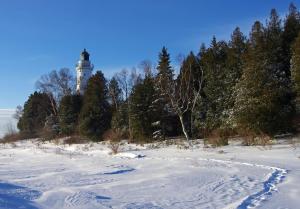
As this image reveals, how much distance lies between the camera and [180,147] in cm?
2733

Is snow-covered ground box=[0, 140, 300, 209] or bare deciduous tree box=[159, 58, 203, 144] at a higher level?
bare deciduous tree box=[159, 58, 203, 144]

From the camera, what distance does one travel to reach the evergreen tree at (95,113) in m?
42.0

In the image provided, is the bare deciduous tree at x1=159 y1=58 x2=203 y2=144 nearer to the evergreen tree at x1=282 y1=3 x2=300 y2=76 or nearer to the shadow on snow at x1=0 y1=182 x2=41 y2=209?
the evergreen tree at x1=282 y1=3 x2=300 y2=76

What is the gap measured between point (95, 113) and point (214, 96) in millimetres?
13670

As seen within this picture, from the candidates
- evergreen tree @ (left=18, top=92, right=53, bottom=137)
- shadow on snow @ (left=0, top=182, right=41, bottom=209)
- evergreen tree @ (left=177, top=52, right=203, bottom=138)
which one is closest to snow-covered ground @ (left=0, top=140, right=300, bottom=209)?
shadow on snow @ (left=0, top=182, right=41, bottom=209)

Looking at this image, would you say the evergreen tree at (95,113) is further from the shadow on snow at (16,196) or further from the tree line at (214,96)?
the shadow on snow at (16,196)

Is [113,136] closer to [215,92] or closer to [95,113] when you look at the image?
[95,113]

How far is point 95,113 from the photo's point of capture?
4275 cm

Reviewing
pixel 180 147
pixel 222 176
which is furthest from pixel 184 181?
pixel 180 147

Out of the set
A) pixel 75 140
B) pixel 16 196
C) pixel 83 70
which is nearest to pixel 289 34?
pixel 75 140

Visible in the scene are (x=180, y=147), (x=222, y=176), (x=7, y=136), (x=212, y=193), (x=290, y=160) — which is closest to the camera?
(x=212, y=193)

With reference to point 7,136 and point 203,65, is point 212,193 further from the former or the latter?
point 7,136

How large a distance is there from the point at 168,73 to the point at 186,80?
182 centimetres

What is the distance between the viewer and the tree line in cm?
2691
